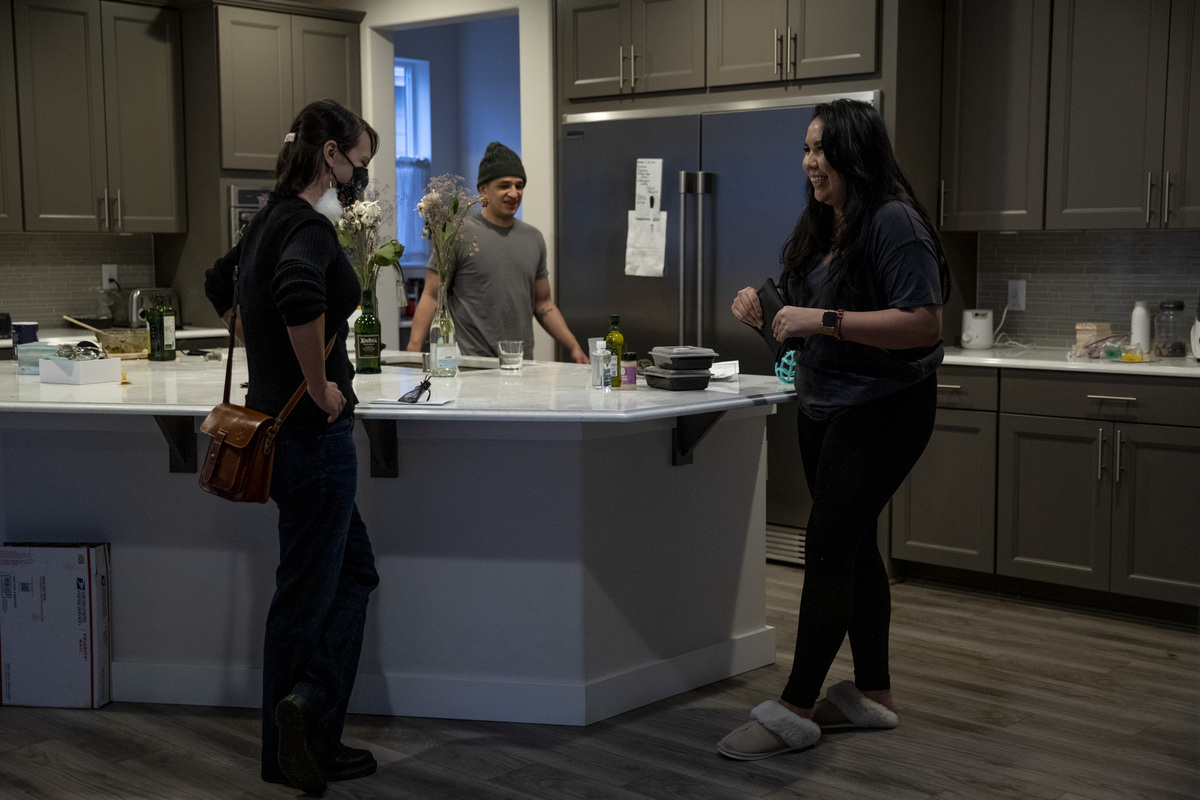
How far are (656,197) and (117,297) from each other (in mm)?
2742

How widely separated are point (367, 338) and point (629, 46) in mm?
1984

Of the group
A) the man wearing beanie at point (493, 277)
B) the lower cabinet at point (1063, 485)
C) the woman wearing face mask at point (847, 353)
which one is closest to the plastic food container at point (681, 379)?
the woman wearing face mask at point (847, 353)

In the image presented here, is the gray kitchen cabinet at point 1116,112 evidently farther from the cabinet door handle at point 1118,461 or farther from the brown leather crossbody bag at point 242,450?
the brown leather crossbody bag at point 242,450

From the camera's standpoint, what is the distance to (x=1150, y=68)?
13.5 feet

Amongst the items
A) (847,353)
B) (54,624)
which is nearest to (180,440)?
(54,624)

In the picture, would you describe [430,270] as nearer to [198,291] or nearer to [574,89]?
[574,89]

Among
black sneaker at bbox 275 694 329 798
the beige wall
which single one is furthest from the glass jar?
black sneaker at bbox 275 694 329 798

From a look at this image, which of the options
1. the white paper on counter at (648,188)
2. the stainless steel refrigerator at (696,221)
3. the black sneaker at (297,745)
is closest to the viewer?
the black sneaker at (297,745)

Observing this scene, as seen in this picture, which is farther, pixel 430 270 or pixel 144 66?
pixel 144 66

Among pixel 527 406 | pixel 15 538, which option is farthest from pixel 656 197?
pixel 15 538

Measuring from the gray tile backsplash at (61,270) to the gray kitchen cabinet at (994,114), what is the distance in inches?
150

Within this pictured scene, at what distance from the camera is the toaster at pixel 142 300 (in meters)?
5.61

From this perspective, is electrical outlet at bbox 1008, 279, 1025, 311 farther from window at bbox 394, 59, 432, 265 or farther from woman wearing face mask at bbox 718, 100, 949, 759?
window at bbox 394, 59, 432, 265

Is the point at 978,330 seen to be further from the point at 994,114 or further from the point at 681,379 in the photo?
the point at 681,379
